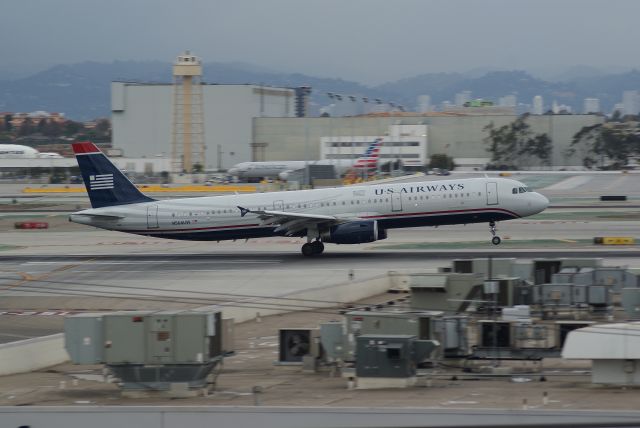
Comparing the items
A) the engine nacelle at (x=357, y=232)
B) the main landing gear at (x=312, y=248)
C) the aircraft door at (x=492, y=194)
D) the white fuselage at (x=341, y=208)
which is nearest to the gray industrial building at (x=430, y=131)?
the white fuselage at (x=341, y=208)

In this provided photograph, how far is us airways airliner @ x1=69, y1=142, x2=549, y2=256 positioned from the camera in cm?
5228

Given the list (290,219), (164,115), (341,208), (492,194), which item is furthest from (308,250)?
(164,115)

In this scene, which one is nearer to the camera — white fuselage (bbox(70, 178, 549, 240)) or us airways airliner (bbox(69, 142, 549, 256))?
us airways airliner (bbox(69, 142, 549, 256))

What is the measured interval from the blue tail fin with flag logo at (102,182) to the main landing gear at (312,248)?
954 centimetres

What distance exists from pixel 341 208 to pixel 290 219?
284 cm

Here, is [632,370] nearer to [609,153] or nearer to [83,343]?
[83,343]

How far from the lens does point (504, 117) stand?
18050 cm

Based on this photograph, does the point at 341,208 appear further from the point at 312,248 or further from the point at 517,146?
the point at 517,146

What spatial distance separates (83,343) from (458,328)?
30.6ft

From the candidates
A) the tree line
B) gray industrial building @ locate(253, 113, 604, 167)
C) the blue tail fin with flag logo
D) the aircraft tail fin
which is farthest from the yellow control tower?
the blue tail fin with flag logo

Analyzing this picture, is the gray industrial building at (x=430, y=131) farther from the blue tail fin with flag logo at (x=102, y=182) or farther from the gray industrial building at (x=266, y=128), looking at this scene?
the blue tail fin with flag logo at (x=102, y=182)

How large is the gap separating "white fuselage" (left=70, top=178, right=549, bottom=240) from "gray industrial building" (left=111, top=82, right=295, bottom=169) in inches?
5406

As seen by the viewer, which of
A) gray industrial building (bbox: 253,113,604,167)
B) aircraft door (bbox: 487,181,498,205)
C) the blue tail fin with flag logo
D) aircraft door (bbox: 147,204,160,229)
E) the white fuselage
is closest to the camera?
the white fuselage

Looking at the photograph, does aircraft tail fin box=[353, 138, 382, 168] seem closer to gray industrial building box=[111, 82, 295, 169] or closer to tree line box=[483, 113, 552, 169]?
tree line box=[483, 113, 552, 169]
